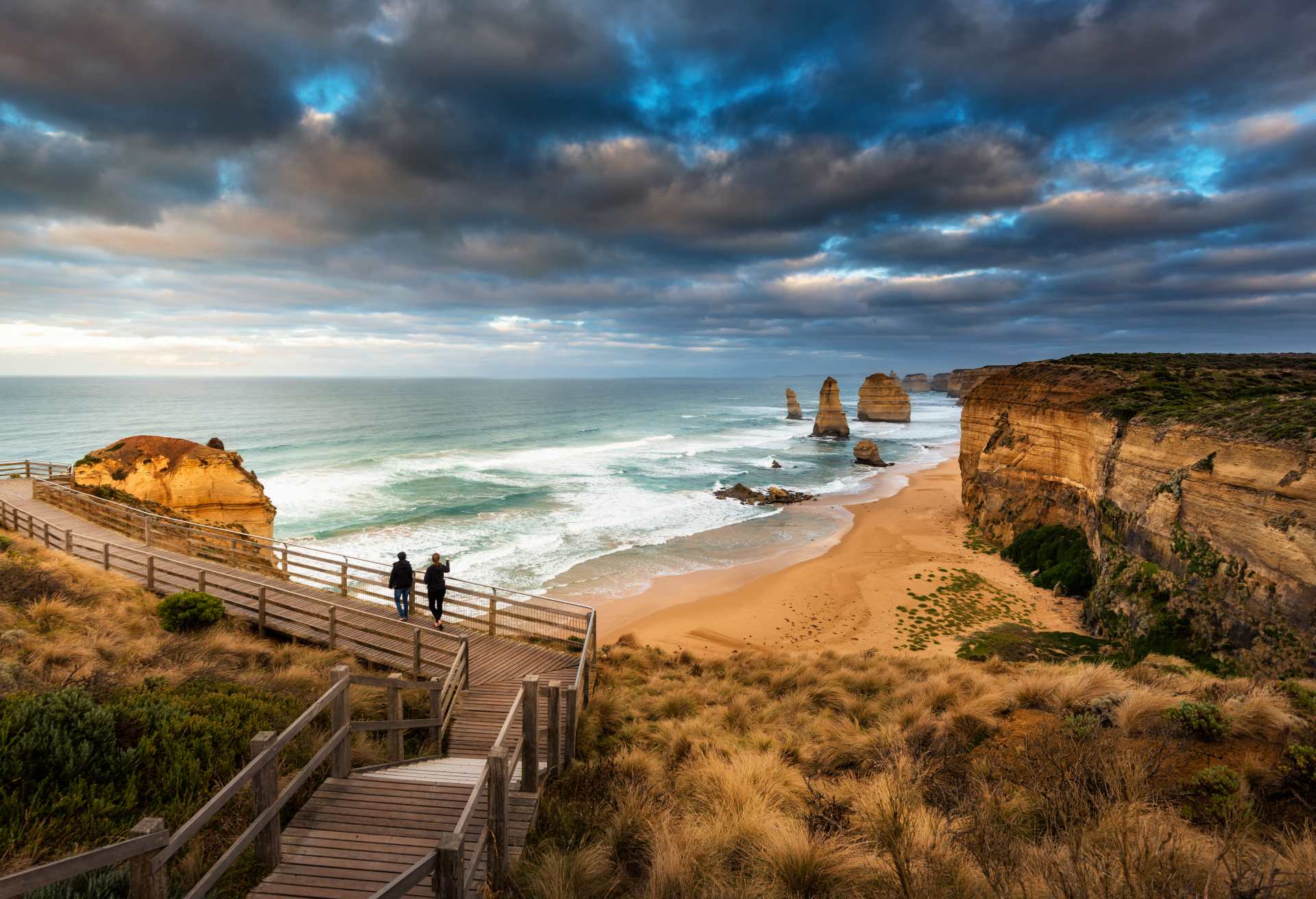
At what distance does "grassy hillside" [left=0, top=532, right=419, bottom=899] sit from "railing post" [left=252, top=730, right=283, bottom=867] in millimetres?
136

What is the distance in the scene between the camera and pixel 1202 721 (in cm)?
639

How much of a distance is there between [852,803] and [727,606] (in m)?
15.6

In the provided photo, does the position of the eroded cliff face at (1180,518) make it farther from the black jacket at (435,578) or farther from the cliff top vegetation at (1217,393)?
the black jacket at (435,578)

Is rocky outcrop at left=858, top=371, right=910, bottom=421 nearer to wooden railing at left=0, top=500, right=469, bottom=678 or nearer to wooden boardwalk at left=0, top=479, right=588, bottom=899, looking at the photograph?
wooden boardwalk at left=0, top=479, right=588, bottom=899

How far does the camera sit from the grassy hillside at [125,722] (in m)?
4.34

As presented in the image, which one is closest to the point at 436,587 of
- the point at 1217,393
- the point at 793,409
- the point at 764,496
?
the point at 1217,393

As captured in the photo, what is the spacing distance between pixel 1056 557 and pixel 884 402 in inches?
3003

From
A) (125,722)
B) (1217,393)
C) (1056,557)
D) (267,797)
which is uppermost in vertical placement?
(1217,393)

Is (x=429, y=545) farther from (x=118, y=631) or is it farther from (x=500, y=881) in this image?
(x=500, y=881)

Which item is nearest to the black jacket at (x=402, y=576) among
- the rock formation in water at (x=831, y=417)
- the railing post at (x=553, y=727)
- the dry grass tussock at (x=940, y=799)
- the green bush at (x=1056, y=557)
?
the dry grass tussock at (x=940, y=799)

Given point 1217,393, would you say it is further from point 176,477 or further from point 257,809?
point 176,477

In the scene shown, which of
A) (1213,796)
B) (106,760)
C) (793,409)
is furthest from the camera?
(793,409)

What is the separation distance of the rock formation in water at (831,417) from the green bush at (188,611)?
72122 mm

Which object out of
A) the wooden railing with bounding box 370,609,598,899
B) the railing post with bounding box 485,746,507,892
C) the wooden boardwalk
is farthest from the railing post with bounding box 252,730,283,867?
the railing post with bounding box 485,746,507,892
